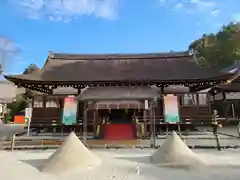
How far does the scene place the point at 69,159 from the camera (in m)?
7.88

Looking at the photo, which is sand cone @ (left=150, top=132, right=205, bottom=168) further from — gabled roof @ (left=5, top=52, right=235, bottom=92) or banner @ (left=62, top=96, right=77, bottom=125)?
banner @ (left=62, top=96, right=77, bottom=125)

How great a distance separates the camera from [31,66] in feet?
150

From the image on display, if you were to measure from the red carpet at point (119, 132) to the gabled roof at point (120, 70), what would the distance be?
2887mm

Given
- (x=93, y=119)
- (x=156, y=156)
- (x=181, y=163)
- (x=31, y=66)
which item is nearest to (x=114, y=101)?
(x=93, y=119)

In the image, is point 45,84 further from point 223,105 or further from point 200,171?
point 223,105

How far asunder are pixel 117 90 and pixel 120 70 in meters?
2.97

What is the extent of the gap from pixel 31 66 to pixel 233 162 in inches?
1670

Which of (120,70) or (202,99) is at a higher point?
(120,70)

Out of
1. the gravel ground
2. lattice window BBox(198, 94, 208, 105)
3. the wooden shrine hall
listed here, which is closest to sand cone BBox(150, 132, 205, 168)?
the gravel ground

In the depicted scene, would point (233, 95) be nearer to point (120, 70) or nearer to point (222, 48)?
point (120, 70)

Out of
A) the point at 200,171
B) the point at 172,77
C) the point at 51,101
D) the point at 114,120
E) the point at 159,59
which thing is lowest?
the point at 200,171

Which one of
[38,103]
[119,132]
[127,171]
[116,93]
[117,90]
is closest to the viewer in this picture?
[127,171]

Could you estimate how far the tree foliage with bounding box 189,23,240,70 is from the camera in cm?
4300

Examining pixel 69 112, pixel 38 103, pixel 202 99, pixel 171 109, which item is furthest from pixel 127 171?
pixel 38 103
